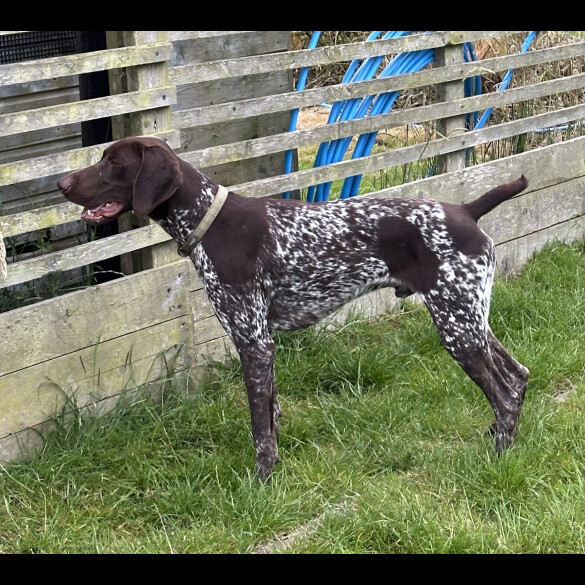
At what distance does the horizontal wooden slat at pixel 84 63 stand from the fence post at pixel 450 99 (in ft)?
7.14

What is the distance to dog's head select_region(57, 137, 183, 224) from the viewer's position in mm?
4160

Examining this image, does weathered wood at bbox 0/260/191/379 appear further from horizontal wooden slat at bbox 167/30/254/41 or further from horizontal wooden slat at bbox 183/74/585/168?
horizontal wooden slat at bbox 167/30/254/41

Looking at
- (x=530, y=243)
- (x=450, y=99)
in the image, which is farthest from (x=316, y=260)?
(x=530, y=243)

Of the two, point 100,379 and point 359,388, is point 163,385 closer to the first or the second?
point 100,379

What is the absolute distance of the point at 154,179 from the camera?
4172mm

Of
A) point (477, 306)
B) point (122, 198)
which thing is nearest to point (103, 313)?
point (122, 198)

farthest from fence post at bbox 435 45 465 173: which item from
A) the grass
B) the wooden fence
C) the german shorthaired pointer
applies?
the german shorthaired pointer

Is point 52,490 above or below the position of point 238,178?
below

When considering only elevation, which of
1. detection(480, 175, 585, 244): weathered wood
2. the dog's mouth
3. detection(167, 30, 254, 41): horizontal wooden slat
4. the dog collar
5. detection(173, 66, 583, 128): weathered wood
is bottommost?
detection(480, 175, 585, 244): weathered wood

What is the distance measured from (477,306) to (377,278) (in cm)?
46

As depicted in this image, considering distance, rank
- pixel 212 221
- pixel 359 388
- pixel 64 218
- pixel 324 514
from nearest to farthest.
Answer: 1. pixel 324 514
2. pixel 212 221
3. pixel 64 218
4. pixel 359 388

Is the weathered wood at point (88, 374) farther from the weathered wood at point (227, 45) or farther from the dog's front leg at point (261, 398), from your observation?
the weathered wood at point (227, 45)

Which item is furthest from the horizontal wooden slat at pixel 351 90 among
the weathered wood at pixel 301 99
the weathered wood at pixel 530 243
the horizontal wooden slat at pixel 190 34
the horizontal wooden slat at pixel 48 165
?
the weathered wood at pixel 530 243

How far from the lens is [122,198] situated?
4.21 meters
